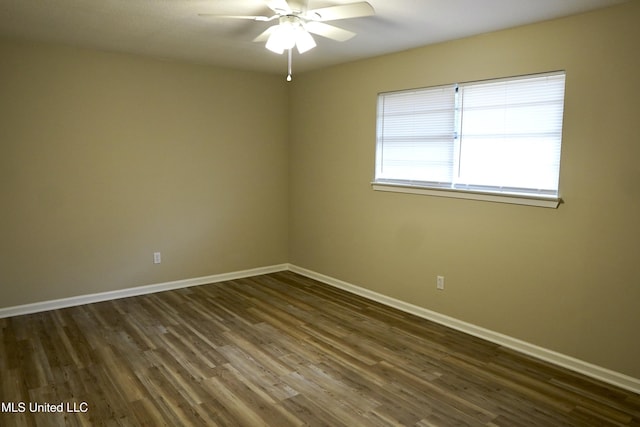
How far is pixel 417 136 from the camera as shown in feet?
13.3

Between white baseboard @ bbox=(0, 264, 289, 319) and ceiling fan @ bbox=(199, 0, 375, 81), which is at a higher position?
ceiling fan @ bbox=(199, 0, 375, 81)

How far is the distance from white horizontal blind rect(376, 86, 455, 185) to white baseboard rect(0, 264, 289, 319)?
6.66ft

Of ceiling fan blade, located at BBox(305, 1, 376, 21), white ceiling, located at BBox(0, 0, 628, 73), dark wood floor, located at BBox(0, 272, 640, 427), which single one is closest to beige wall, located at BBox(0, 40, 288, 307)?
white ceiling, located at BBox(0, 0, 628, 73)

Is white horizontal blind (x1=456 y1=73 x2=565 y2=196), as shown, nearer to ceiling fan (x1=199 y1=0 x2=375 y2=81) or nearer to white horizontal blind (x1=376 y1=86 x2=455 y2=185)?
white horizontal blind (x1=376 y1=86 x2=455 y2=185)

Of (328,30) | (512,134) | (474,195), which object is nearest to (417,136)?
(474,195)

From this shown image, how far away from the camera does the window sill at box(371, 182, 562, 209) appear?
3164mm

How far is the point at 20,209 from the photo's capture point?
13.0ft

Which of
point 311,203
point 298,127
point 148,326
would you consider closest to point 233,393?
point 148,326

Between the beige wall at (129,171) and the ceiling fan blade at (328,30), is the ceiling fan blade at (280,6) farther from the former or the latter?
the beige wall at (129,171)

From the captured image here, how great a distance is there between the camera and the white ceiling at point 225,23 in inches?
110

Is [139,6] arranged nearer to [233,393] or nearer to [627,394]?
[233,393]

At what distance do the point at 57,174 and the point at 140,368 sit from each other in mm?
2135

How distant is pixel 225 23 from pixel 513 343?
3239 mm

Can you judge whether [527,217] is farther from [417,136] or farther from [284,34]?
[284,34]
